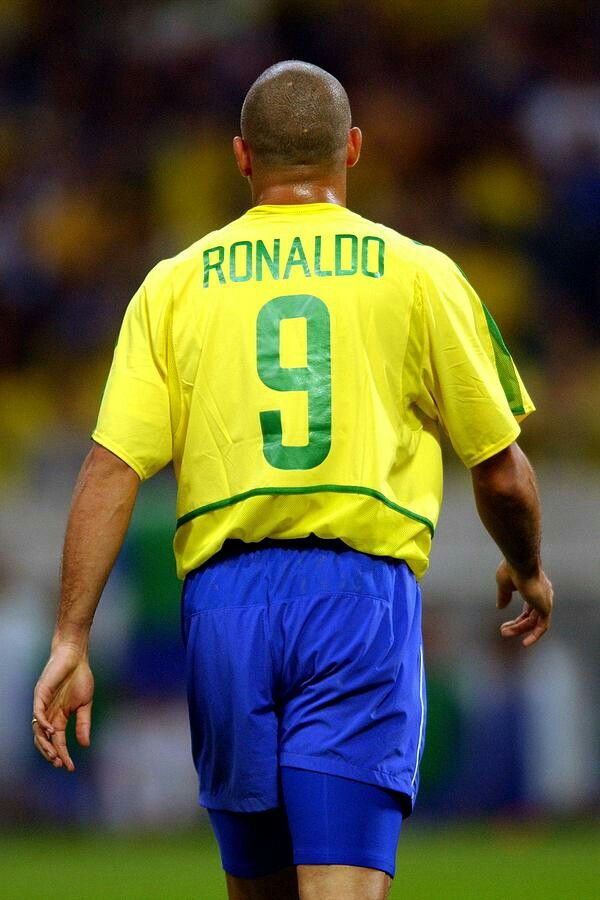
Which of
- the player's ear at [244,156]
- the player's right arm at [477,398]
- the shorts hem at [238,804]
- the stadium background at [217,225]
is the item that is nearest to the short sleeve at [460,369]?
the player's right arm at [477,398]

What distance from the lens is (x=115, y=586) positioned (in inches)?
377

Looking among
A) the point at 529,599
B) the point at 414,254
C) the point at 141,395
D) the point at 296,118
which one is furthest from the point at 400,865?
the point at 296,118

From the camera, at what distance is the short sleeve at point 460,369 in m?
3.45

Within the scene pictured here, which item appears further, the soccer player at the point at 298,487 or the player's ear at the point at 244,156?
the player's ear at the point at 244,156

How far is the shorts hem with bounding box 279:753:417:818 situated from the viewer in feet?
10.8

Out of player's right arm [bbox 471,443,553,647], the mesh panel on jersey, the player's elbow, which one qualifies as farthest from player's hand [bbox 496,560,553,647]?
the mesh panel on jersey

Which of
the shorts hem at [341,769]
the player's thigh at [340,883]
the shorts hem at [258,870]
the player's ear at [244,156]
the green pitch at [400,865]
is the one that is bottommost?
the green pitch at [400,865]

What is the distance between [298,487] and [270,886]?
34.2 inches

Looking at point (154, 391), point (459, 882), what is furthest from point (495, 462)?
point (459, 882)

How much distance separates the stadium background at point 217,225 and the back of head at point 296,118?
15.5ft

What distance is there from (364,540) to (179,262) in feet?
2.37

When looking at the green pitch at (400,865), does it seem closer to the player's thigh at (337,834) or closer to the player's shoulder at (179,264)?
the player's thigh at (337,834)

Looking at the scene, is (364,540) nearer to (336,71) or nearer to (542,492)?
(542,492)

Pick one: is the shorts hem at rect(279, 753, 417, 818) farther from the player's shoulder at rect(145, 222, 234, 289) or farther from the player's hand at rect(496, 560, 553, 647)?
the player's shoulder at rect(145, 222, 234, 289)
